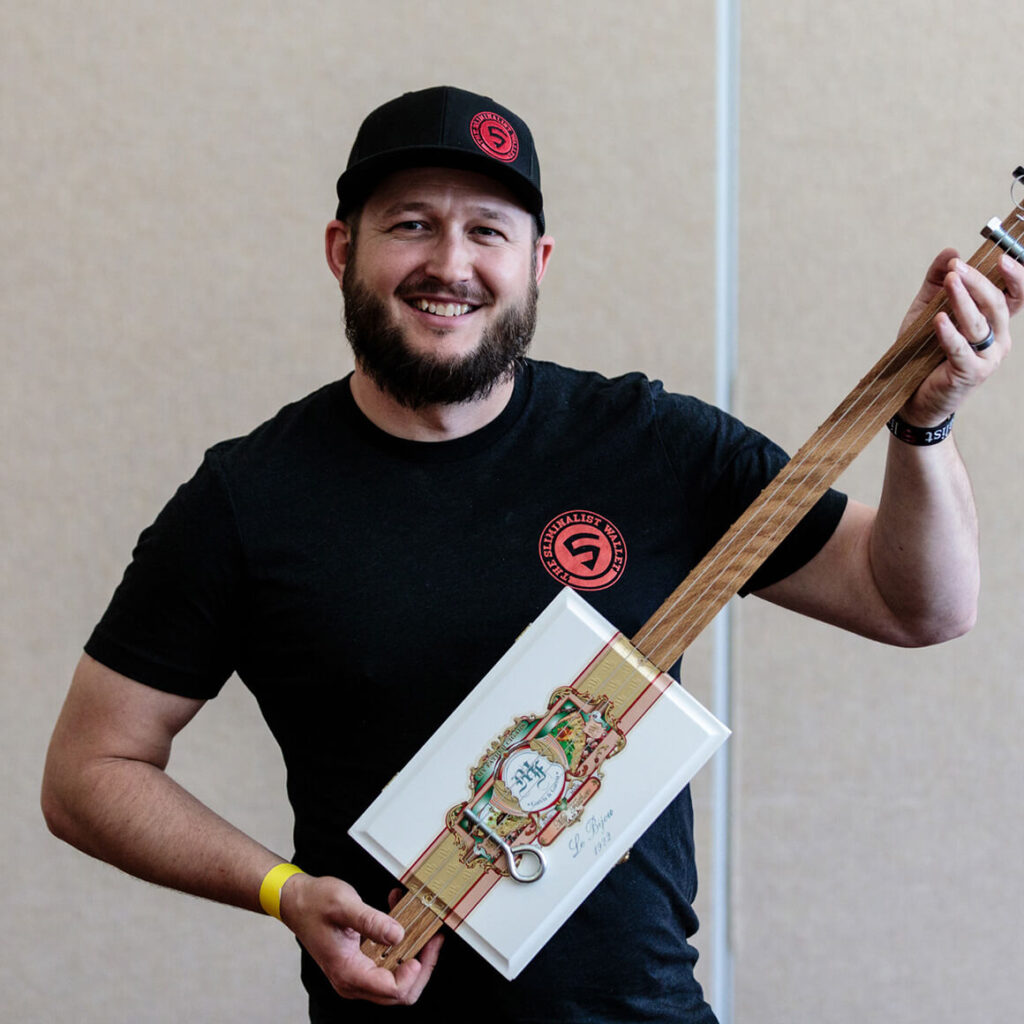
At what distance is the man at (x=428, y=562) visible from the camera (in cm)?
104

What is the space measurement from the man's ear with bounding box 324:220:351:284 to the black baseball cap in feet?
0.12

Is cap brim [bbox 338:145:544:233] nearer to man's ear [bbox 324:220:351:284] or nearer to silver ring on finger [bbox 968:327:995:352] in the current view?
man's ear [bbox 324:220:351:284]

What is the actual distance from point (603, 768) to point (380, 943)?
216mm

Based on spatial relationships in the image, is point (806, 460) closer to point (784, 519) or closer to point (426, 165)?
point (784, 519)

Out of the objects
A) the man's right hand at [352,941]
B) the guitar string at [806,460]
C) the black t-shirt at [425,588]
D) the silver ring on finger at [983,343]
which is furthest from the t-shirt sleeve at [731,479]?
the man's right hand at [352,941]

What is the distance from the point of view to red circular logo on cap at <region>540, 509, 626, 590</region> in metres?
1.05

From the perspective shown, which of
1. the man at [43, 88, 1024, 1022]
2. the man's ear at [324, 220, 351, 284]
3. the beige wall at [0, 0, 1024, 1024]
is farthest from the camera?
the beige wall at [0, 0, 1024, 1024]

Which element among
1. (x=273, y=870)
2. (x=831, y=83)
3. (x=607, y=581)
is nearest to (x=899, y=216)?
(x=831, y=83)

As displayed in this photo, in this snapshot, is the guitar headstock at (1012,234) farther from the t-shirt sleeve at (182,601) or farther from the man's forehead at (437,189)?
the t-shirt sleeve at (182,601)

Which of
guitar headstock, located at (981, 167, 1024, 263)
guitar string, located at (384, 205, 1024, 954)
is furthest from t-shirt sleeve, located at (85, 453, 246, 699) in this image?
guitar headstock, located at (981, 167, 1024, 263)

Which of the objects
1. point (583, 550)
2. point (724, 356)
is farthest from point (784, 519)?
point (724, 356)

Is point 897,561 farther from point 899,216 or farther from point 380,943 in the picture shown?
point 899,216

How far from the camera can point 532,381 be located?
1164mm

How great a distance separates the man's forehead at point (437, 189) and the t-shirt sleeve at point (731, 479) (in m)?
0.25
